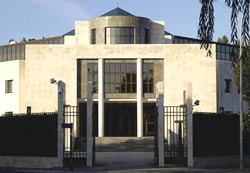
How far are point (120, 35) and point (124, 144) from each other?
14.3 metres

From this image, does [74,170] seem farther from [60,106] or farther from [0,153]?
[0,153]

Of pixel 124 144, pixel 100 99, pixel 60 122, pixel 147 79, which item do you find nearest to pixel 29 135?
pixel 60 122

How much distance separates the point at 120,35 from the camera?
55.6 metres

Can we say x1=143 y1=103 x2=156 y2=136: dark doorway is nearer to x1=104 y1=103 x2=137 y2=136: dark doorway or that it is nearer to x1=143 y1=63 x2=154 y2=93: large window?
x1=104 y1=103 x2=137 y2=136: dark doorway

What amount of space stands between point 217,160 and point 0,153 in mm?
12644

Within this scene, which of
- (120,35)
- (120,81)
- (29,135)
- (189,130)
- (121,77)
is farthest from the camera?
(120,35)

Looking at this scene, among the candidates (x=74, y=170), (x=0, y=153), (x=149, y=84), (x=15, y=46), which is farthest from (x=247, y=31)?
(x=15, y=46)

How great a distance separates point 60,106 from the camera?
94.8 ft

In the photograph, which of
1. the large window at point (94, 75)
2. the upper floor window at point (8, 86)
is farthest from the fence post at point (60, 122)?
the upper floor window at point (8, 86)

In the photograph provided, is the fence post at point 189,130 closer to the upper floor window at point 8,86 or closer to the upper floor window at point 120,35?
the upper floor window at point 120,35

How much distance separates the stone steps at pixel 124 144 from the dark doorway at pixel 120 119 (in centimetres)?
288

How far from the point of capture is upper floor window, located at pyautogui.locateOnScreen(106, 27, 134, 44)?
182 feet

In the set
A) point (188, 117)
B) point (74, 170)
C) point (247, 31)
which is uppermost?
point (247, 31)

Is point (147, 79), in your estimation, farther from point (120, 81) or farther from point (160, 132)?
point (160, 132)
